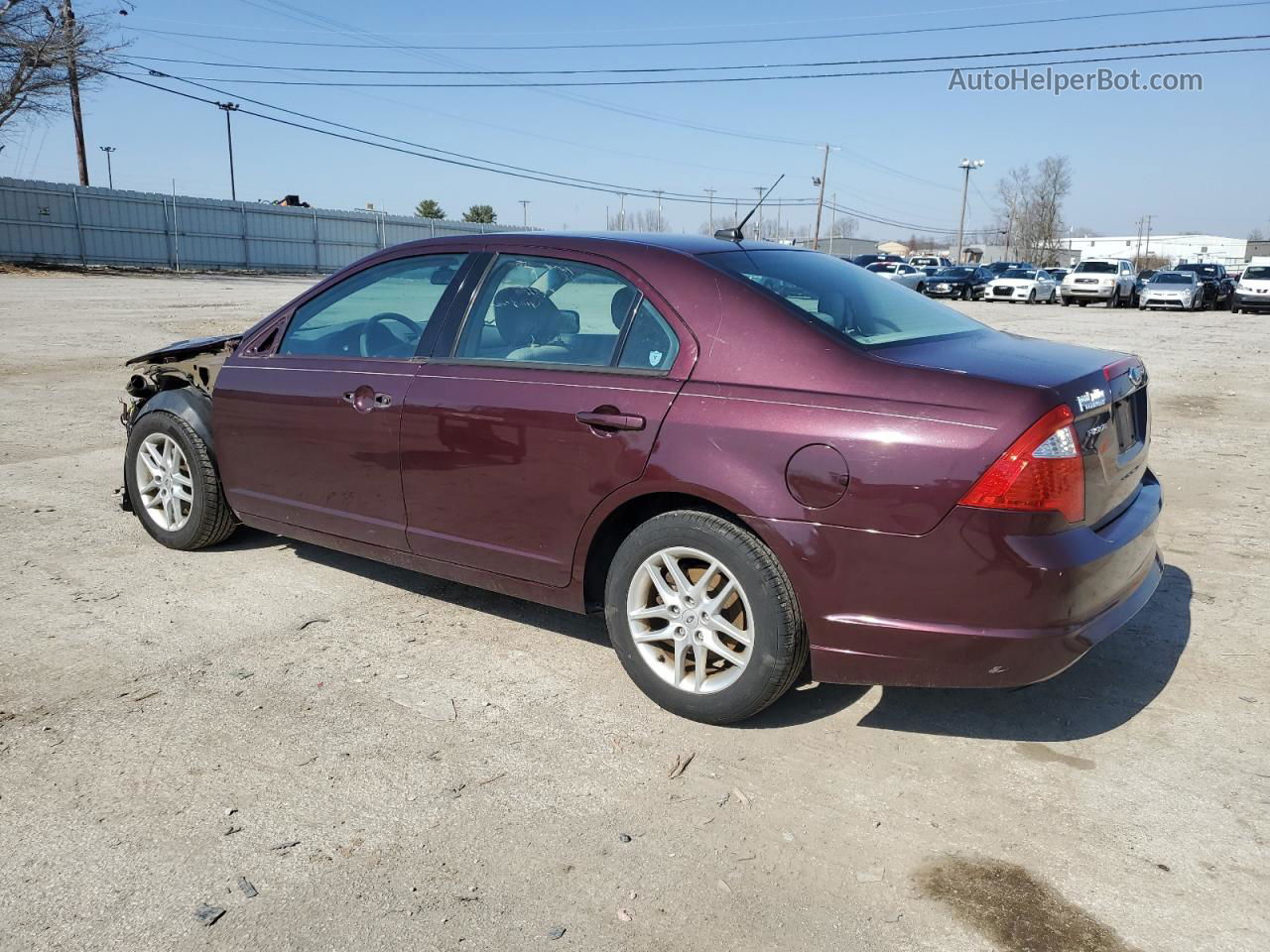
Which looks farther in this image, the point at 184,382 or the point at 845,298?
the point at 184,382

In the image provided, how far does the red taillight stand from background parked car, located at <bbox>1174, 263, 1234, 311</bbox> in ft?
126

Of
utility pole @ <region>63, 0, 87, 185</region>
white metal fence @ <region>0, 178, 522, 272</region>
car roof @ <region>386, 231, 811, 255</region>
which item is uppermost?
utility pole @ <region>63, 0, 87, 185</region>

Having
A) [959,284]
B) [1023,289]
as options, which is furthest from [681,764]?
[959,284]

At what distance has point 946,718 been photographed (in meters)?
3.53

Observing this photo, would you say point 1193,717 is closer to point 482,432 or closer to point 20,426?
point 482,432

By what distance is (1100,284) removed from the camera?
36.9m

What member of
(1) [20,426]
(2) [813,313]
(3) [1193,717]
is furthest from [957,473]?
(1) [20,426]

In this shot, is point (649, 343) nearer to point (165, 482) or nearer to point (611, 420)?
point (611, 420)

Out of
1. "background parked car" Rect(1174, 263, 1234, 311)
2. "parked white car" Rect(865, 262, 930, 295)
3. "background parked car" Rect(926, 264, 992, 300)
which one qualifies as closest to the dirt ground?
"parked white car" Rect(865, 262, 930, 295)

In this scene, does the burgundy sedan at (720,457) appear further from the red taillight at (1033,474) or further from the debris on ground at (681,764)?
the debris on ground at (681,764)

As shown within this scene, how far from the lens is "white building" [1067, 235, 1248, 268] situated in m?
135

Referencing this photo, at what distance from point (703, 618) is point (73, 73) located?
144 feet

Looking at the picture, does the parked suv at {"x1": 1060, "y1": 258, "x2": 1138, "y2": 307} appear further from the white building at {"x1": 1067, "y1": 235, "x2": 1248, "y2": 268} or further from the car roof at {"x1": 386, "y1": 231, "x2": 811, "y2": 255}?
the white building at {"x1": 1067, "y1": 235, "x2": 1248, "y2": 268}

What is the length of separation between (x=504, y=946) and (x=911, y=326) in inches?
99.5
